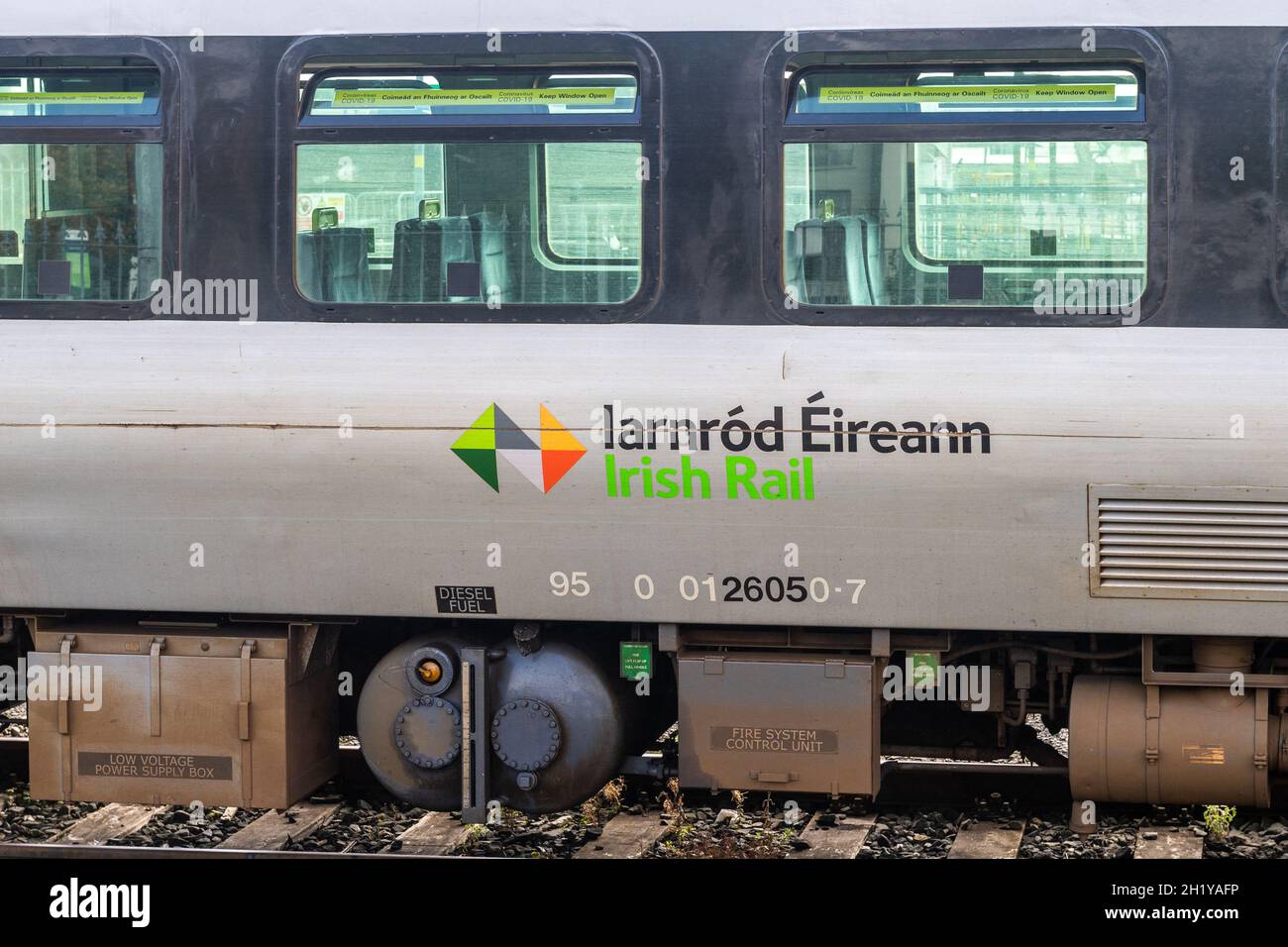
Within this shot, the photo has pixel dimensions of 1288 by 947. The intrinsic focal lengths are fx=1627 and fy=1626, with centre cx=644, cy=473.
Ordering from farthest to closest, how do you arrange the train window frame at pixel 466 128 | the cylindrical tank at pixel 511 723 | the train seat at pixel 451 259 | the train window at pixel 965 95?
the cylindrical tank at pixel 511 723 < the train seat at pixel 451 259 < the train window frame at pixel 466 128 < the train window at pixel 965 95

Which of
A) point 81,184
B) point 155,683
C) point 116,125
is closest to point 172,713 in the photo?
point 155,683

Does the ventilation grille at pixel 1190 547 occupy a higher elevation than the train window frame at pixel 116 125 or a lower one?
lower

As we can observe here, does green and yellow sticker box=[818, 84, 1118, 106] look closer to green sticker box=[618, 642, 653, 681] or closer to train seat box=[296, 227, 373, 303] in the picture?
train seat box=[296, 227, 373, 303]

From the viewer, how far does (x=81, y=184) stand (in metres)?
6.82

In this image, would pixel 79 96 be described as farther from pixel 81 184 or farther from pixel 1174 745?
pixel 1174 745

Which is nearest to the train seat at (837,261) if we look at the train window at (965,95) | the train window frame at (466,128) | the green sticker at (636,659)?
the train window at (965,95)

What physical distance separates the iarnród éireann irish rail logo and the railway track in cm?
176

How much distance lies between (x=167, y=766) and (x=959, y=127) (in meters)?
4.21

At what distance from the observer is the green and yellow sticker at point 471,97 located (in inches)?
257

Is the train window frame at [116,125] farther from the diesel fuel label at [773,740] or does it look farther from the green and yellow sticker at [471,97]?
the diesel fuel label at [773,740]

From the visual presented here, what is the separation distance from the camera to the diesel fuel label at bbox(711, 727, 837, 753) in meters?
6.68

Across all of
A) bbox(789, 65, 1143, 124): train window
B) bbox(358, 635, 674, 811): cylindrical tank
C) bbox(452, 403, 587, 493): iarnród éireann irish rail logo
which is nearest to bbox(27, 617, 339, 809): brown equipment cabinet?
bbox(358, 635, 674, 811): cylindrical tank

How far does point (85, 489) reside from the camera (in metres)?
6.78
